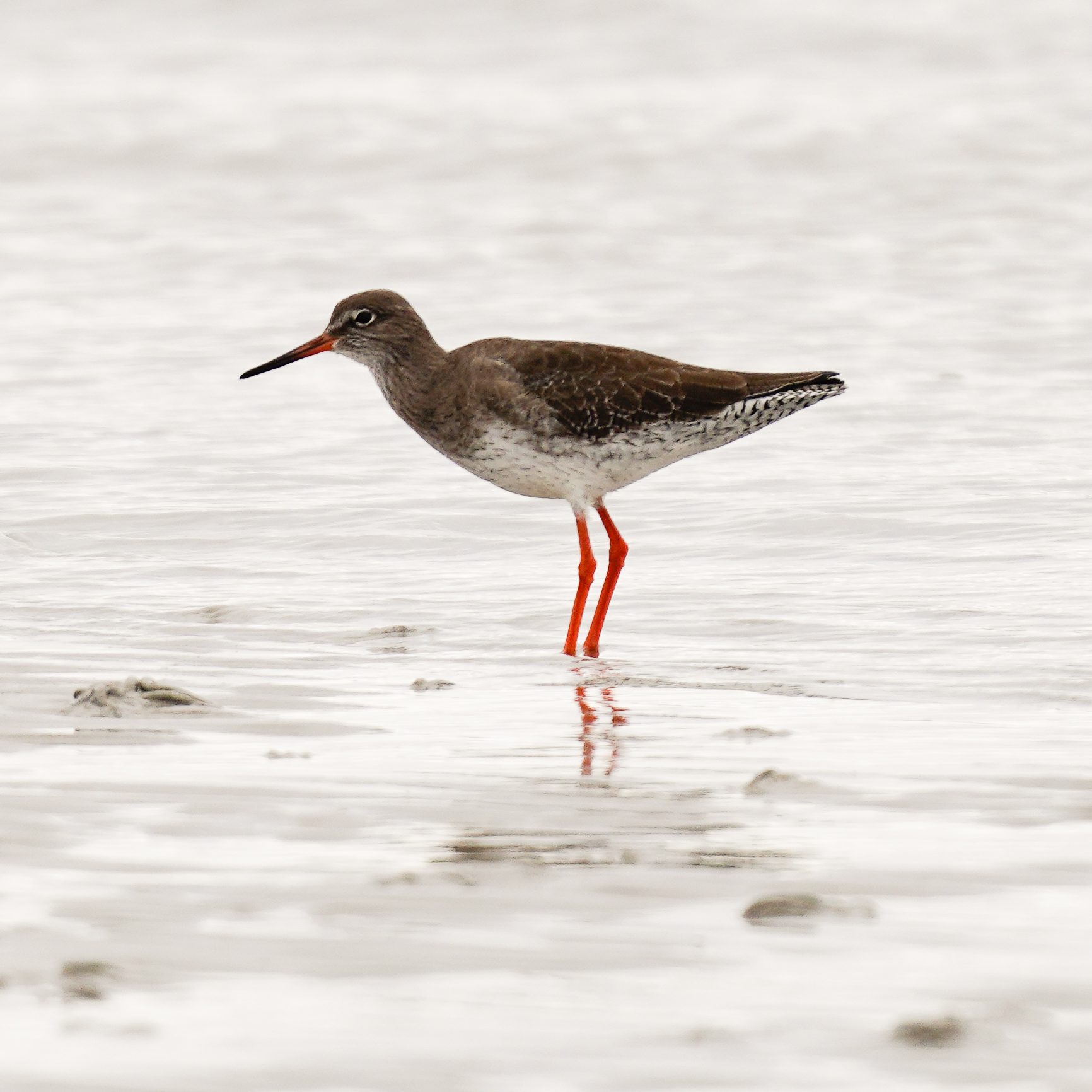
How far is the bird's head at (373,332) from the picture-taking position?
27.9 ft

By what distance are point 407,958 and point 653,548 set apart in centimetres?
550

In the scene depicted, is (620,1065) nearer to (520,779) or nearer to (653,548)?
(520,779)

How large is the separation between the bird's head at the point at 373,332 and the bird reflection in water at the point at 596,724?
2.24 meters

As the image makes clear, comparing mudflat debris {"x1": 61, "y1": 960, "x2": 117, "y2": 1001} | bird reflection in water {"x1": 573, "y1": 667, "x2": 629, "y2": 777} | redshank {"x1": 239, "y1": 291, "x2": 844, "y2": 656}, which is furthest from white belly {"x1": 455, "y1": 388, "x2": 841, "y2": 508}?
mudflat debris {"x1": 61, "y1": 960, "x2": 117, "y2": 1001}

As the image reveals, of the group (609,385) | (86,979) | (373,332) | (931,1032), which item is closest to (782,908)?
(931,1032)

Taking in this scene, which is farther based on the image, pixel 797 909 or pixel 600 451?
pixel 600 451

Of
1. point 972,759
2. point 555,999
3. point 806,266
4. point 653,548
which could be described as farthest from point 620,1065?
point 806,266

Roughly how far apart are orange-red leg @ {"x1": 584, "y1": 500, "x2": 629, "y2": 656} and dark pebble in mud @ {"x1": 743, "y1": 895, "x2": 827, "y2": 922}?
3187 mm

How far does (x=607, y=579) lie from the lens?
322 inches

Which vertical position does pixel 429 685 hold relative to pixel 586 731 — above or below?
above

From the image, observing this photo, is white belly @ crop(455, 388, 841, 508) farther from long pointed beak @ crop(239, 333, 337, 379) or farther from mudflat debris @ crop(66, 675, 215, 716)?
mudflat debris @ crop(66, 675, 215, 716)

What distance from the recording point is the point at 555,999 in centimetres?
357

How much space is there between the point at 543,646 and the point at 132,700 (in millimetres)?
2074

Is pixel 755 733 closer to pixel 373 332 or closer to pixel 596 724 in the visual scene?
pixel 596 724
